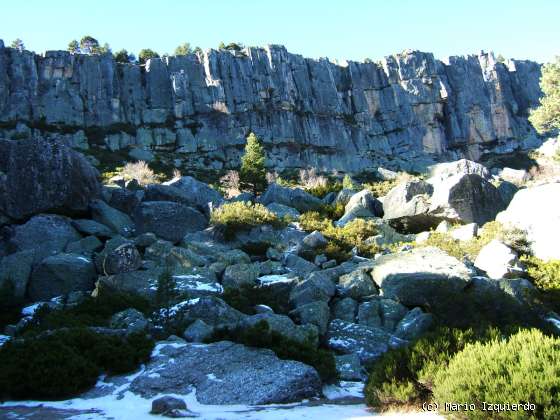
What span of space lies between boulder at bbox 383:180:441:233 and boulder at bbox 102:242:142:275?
923 centimetres

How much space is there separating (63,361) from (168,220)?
916cm

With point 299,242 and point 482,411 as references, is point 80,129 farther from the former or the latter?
point 482,411

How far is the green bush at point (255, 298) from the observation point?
10836 mm

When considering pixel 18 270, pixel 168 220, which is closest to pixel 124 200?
pixel 168 220

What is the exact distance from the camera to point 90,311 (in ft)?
33.6

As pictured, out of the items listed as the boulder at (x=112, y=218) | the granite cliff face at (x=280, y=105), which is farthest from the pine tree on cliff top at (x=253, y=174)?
the granite cliff face at (x=280, y=105)

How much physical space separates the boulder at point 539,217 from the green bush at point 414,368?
25.9 feet

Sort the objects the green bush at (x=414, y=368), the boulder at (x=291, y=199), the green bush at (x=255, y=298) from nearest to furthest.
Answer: the green bush at (x=414, y=368), the green bush at (x=255, y=298), the boulder at (x=291, y=199)

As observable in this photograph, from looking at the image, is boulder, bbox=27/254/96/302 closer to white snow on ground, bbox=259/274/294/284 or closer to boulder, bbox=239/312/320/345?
white snow on ground, bbox=259/274/294/284

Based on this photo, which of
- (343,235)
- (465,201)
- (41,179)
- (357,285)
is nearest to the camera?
(357,285)

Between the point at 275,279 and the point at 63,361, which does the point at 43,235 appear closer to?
the point at 275,279

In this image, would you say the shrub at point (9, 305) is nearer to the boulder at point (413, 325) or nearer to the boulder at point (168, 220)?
the boulder at point (168, 220)

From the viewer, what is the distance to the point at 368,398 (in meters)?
6.57

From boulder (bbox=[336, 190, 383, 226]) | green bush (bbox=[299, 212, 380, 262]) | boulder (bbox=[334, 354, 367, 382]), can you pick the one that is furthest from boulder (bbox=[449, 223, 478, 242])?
boulder (bbox=[334, 354, 367, 382])
